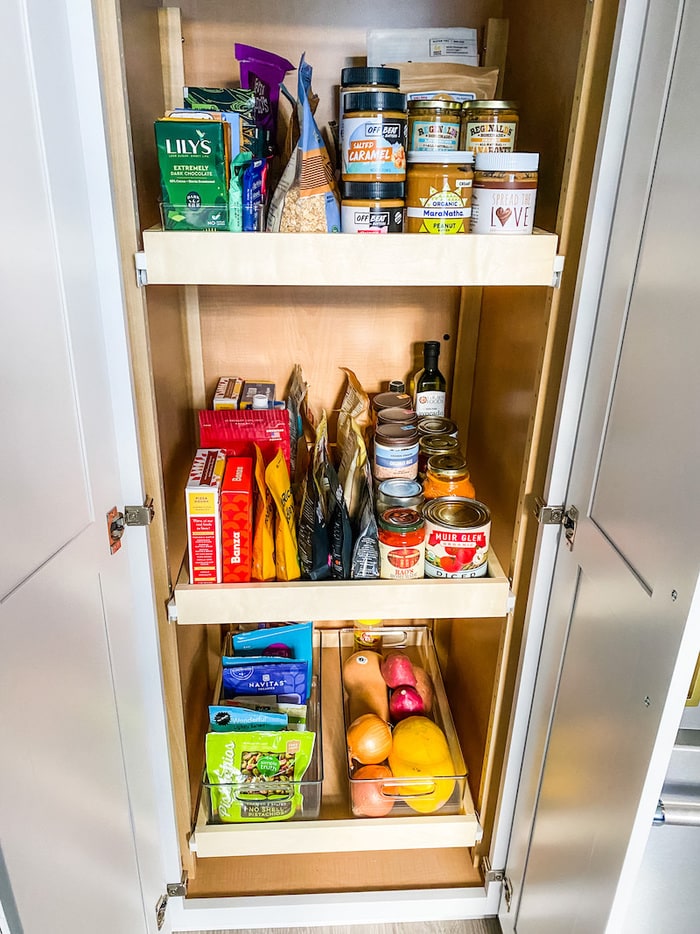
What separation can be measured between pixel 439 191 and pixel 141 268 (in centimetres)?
42

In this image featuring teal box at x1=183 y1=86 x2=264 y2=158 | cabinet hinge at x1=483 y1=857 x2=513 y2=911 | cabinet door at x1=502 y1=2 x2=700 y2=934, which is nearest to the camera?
cabinet door at x1=502 y1=2 x2=700 y2=934

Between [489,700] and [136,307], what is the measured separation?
0.94 m

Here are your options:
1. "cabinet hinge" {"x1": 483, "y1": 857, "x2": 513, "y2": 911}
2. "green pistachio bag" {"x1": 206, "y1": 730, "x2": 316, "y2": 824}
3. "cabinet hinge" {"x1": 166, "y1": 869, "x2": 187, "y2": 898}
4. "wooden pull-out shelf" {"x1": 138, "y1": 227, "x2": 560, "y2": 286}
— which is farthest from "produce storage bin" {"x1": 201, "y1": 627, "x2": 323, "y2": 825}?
"wooden pull-out shelf" {"x1": 138, "y1": 227, "x2": 560, "y2": 286}

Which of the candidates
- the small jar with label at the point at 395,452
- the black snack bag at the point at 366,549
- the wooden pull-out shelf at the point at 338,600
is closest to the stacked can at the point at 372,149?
the small jar with label at the point at 395,452

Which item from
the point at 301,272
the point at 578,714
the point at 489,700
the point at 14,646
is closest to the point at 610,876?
the point at 578,714

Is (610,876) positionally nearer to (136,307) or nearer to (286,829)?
(286,829)

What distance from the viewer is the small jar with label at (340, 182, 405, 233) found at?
35.8 inches

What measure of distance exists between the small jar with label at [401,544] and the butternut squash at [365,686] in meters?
0.48

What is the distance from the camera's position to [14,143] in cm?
68

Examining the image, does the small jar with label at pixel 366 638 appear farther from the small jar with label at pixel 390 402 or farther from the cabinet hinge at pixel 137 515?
the cabinet hinge at pixel 137 515

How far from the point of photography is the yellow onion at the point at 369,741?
133 cm

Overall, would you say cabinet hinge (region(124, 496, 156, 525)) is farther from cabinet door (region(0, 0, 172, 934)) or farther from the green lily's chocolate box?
the green lily's chocolate box

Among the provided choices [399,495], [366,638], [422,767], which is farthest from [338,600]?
[366,638]

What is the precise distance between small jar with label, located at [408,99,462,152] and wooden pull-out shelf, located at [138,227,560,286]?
0.13 m
